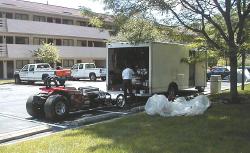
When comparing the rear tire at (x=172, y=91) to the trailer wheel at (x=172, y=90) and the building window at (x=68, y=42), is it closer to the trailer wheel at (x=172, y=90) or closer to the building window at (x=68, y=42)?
the trailer wheel at (x=172, y=90)

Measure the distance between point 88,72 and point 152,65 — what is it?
24259 millimetres

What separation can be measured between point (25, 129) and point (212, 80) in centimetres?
1401

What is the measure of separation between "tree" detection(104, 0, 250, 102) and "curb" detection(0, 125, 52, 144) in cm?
680

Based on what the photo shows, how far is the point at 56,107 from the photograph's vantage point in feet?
45.8

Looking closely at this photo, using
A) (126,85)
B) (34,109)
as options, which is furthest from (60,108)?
(126,85)

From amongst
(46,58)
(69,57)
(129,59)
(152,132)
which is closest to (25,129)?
(152,132)

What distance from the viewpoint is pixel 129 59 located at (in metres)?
20.3

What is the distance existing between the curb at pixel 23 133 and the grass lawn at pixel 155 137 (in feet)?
3.72

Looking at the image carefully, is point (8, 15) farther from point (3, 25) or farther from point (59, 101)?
point (59, 101)

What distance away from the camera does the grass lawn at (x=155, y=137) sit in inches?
345

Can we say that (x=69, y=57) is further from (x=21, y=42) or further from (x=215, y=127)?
(x=215, y=127)

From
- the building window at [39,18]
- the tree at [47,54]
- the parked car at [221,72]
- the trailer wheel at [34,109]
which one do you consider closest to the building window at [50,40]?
the building window at [39,18]

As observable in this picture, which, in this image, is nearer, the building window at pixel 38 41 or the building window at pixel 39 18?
the building window at pixel 38 41

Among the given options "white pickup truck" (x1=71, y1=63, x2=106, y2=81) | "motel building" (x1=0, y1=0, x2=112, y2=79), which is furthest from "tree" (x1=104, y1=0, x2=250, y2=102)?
"motel building" (x1=0, y1=0, x2=112, y2=79)
